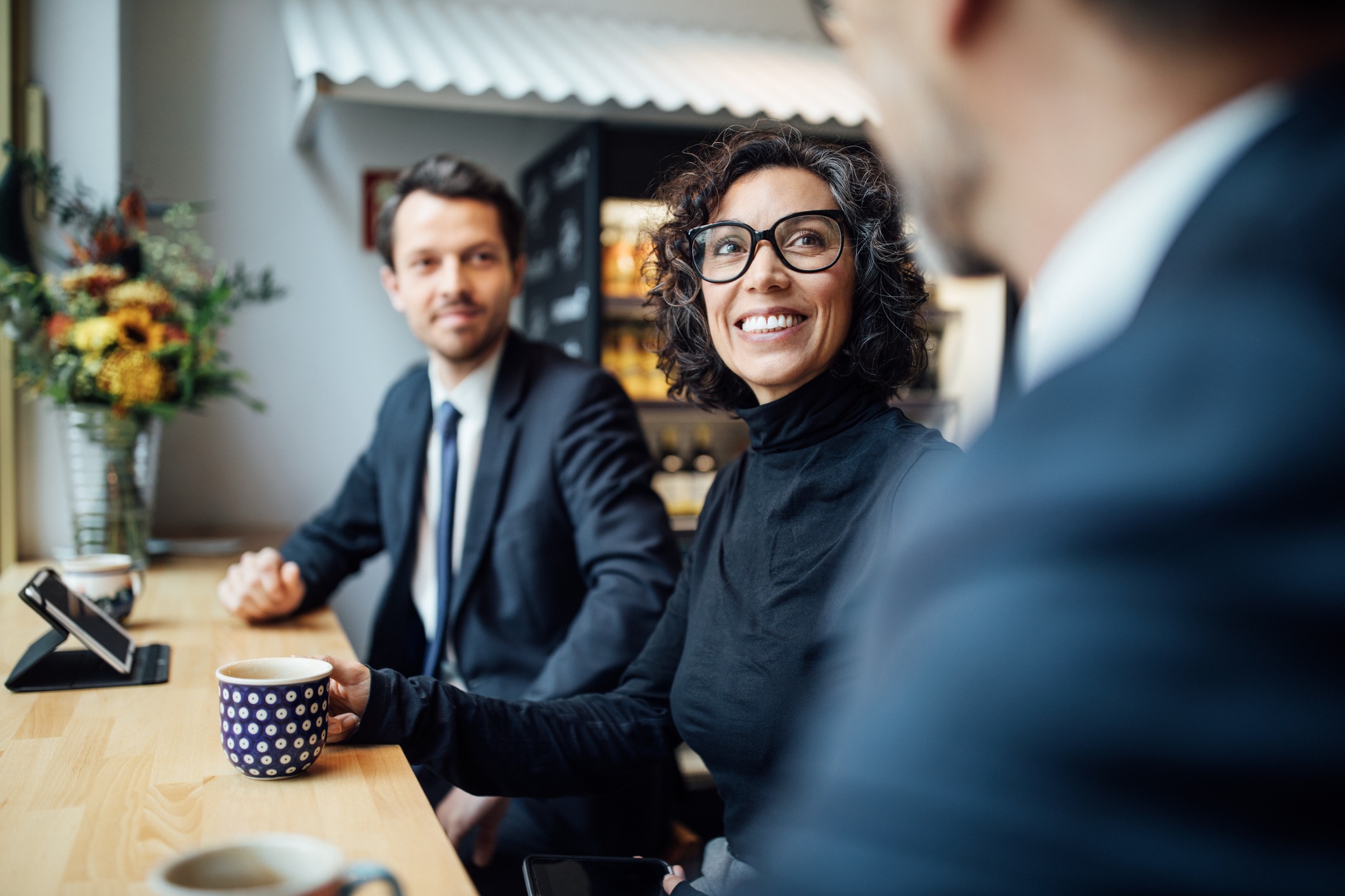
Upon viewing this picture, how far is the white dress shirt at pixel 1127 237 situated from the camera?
437 millimetres

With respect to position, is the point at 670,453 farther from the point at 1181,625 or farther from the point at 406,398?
the point at 1181,625

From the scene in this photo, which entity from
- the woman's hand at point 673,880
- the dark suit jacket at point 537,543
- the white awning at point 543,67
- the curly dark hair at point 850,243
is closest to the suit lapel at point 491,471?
the dark suit jacket at point 537,543

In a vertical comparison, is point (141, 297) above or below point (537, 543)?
above

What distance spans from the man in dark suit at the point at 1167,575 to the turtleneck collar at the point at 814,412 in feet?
2.64

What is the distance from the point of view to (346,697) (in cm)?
115

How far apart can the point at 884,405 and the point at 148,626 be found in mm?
1358

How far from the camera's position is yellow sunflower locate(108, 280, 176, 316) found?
7.40 feet

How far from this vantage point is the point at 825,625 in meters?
1.14

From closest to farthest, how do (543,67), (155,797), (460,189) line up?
(155,797)
(460,189)
(543,67)

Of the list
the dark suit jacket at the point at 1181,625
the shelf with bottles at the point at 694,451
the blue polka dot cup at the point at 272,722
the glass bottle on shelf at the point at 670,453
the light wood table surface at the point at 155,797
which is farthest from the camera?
the glass bottle on shelf at the point at 670,453

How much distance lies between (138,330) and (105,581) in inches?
29.9

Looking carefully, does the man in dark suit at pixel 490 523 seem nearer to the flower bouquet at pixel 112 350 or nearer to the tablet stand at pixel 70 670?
the tablet stand at pixel 70 670

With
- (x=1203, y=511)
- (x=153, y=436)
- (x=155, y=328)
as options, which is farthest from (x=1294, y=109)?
(x=153, y=436)

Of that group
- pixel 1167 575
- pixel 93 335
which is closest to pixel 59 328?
pixel 93 335
